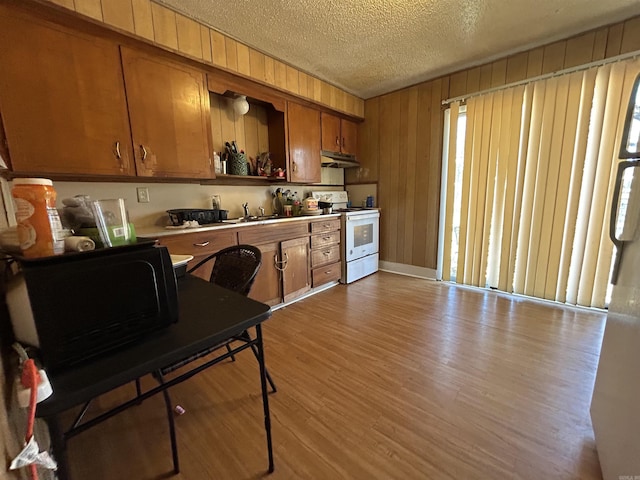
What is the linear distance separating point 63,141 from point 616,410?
296 centimetres

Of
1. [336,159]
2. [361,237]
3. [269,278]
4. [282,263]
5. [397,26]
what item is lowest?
[269,278]

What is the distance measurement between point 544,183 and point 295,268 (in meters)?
2.53

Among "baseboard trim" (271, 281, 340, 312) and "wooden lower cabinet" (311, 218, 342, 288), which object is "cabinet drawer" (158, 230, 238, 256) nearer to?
"baseboard trim" (271, 281, 340, 312)

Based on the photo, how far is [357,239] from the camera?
3.44 meters

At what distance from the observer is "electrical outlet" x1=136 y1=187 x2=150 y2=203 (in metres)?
2.22

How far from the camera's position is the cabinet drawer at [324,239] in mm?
2986

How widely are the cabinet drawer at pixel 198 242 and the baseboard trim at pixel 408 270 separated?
236 centimetres

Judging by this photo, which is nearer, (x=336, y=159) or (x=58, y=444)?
(x=58, y=444)

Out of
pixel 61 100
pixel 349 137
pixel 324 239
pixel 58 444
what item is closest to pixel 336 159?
pixel 349 137

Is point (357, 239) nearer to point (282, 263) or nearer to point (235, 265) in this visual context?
point (282, 263)

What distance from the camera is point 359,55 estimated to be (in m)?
2.59

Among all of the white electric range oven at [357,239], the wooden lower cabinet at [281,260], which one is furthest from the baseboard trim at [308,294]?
the white electric range oven at [357,239]

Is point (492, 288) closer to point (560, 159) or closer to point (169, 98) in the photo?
point (560, 159)

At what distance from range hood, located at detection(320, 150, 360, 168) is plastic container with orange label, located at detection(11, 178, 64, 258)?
2979mm
